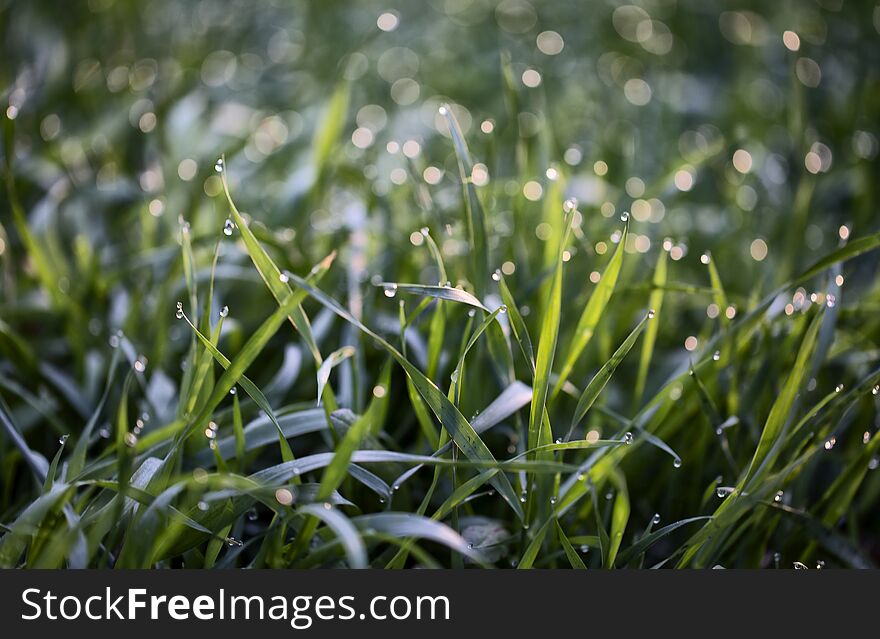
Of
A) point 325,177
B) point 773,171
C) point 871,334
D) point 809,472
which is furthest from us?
point 773,171

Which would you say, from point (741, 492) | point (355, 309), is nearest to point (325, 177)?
point (355, 309)

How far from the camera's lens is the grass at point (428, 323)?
0.69 metres

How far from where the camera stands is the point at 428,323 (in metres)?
0.89

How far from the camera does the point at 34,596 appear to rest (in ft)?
2.09

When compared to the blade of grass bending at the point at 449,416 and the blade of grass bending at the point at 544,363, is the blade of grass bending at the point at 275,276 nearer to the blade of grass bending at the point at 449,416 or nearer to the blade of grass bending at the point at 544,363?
the blade of grass bending at the point at 449,416

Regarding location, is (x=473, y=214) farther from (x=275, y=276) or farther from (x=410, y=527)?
(x=410, y=527)

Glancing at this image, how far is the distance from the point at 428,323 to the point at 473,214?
0.48ft

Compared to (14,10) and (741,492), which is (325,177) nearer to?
(741,492)

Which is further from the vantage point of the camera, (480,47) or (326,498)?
(480,47)

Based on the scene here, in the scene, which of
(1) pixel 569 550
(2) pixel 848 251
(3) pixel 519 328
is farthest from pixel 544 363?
(2) pixel 848 251

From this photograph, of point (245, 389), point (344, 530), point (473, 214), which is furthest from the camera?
point (473, 214)

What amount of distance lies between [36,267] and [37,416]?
0.62 ft

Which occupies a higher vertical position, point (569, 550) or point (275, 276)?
point (275, 276)

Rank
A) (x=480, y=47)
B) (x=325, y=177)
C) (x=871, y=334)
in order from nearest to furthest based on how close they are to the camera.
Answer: (x=871, y=334)
(x=325, y=177)
(x=480, y=47)
